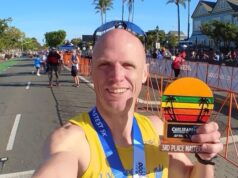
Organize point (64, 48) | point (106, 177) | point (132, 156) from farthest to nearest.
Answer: point (64, 48) → point (132, 156) → point (106, 177)

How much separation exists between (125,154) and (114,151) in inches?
2.6

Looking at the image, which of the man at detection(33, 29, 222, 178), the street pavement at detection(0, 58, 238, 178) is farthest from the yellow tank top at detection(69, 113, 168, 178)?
the street pavement at detection(0, 58, 238, 178)

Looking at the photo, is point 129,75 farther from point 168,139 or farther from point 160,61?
point 160,61

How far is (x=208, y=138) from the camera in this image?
179 cm

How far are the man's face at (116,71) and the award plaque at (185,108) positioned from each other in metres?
0.18

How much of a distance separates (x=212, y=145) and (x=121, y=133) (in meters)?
0.42

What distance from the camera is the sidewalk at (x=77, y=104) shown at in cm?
650

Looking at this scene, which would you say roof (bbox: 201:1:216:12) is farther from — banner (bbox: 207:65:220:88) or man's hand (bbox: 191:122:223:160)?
man's hand (bbox: 191:122:223:160)

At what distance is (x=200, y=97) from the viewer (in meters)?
1.83

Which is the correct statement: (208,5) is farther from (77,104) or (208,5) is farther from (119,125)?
(119,125)

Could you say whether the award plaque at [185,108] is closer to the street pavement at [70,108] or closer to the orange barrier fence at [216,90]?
the street pavement at [70,108]

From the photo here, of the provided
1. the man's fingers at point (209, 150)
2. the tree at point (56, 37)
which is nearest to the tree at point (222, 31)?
the man's fingers at point (209, 150)

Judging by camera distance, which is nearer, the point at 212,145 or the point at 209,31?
the point at 212,145

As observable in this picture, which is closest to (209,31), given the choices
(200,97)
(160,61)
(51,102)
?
(160,61)
